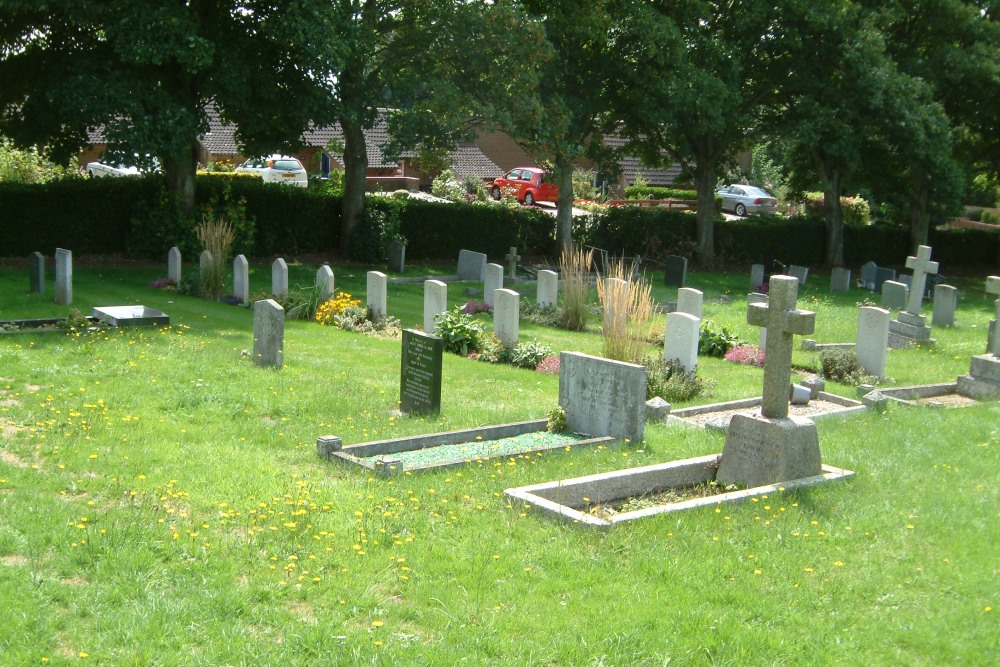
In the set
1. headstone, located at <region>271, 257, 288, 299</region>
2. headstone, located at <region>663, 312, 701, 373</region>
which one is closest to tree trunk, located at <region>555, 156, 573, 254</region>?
headstone, located at <region>271, 257, 288, 299</region>

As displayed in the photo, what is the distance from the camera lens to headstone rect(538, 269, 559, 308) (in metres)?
19.9

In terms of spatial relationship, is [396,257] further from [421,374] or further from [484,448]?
[484,448]

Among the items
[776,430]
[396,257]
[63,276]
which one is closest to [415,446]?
[776,430]

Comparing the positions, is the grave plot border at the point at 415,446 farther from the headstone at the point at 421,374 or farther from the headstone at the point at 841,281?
the headstone at the point at 841,281

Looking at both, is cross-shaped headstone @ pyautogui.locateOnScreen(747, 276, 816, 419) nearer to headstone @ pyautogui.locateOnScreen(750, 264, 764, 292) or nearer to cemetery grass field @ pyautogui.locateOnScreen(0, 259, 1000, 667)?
cemetery grass field @ pyautogui.locateOnScreen(0, 259, 1000, 667)

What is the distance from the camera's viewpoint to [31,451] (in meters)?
8.59

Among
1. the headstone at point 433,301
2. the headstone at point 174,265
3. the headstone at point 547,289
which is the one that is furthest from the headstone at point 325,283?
the headstone at point 547,289

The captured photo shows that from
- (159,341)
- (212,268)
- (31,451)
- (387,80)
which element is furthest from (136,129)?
(31,451)

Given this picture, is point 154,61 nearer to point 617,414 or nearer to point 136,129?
point 136,129

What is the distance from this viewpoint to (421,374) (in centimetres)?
1105

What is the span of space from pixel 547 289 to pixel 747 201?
32.8 metres

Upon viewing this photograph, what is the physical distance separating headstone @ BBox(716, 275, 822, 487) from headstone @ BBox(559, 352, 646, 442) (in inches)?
54.6

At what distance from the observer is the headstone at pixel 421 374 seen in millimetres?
10914

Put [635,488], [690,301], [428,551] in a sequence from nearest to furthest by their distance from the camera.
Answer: [428,551]
[635,488]
[690,301]
